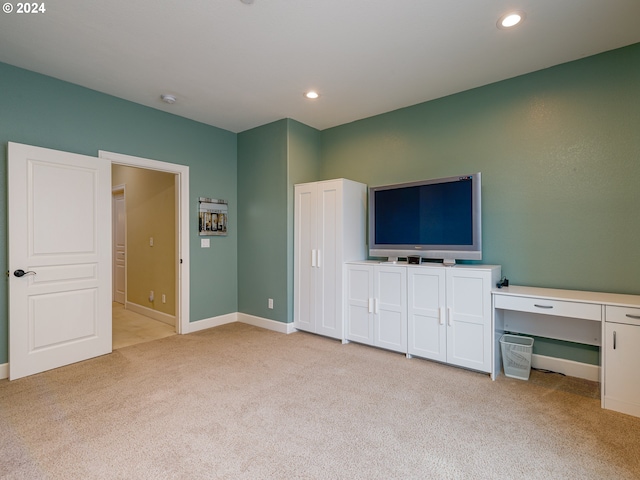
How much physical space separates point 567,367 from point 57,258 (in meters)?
4.69

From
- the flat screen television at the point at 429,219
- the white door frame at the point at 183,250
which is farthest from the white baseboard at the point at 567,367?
the white door frame at the point at 183,250

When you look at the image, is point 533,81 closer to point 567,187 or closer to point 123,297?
point 567,187

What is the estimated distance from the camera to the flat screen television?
3.06 metres

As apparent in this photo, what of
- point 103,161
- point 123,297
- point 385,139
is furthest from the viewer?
point 123,297

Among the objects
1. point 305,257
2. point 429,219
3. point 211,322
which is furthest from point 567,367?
point 211,322

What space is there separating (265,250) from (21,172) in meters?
2.53

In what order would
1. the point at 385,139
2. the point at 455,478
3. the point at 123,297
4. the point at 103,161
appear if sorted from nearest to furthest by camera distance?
the point at 455,478
the point at 103,161
the point at 385,139
the point at 123,297

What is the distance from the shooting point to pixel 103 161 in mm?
3270

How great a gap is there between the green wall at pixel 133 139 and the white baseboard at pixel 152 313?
0.56m

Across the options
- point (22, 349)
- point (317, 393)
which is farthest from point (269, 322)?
point (22, 349)

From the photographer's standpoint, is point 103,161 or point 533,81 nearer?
point 533,81

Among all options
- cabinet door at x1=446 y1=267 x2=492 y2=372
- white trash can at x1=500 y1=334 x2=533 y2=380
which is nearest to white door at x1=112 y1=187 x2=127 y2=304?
cabinet door at x1=446 y1=267 x2=492 y2=372

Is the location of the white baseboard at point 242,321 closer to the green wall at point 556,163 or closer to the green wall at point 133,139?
the green wall at point 133,139

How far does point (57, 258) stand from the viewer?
2.97 meters
